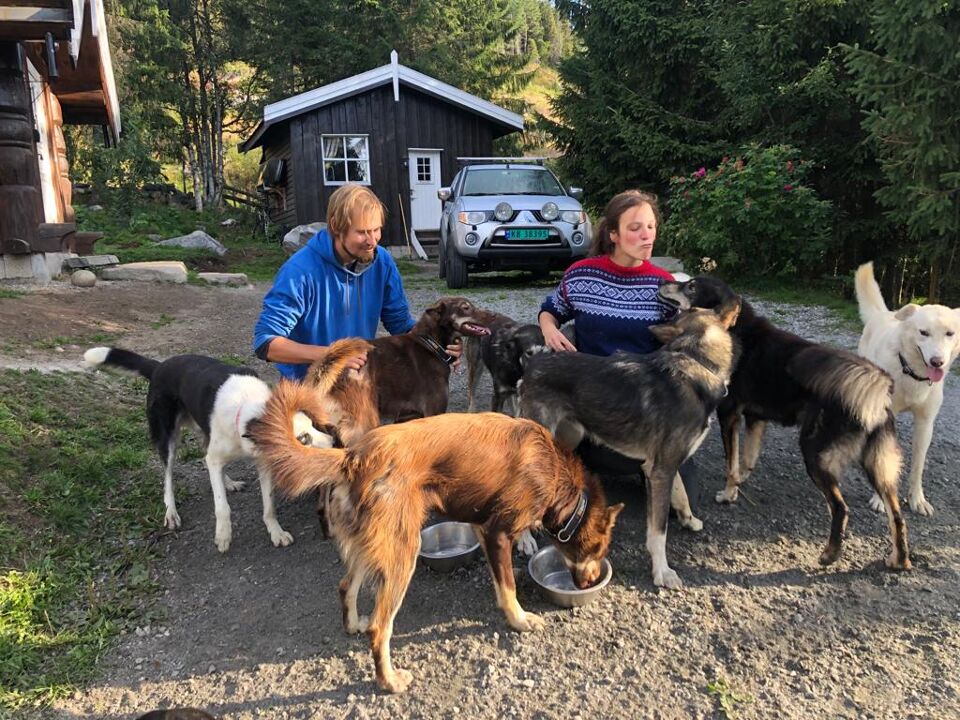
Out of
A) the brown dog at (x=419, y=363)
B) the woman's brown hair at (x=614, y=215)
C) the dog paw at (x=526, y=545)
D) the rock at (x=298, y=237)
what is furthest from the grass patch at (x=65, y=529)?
the rock at (x=298, y=237)

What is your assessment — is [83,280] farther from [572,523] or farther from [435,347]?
[572,523]

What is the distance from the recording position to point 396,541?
2.33 metres

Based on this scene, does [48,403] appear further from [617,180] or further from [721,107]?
[721,107]

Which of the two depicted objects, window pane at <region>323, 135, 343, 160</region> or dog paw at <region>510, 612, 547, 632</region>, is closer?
dog paw at <region>510, 612, 547, 632</region>

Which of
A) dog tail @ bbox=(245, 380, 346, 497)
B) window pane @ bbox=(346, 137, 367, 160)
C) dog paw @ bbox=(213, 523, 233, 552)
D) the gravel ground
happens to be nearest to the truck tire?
the gravel ground

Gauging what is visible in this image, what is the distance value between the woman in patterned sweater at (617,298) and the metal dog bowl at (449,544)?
872 millimetres

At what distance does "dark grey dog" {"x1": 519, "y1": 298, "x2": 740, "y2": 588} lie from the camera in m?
3.09

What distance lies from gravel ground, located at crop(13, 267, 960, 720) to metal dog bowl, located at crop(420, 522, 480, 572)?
9cm

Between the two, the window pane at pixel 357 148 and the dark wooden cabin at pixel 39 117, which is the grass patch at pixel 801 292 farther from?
the window pane at pixel 357 148

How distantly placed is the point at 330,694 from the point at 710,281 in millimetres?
2757

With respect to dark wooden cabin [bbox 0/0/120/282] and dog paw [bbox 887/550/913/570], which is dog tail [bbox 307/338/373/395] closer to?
dog paw [bbox 887/550/913/570]

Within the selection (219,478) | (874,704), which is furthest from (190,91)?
(874,704)

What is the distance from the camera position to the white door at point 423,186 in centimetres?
1880

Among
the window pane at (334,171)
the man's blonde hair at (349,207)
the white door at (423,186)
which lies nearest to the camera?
the man's blonde hair at (349,207)
